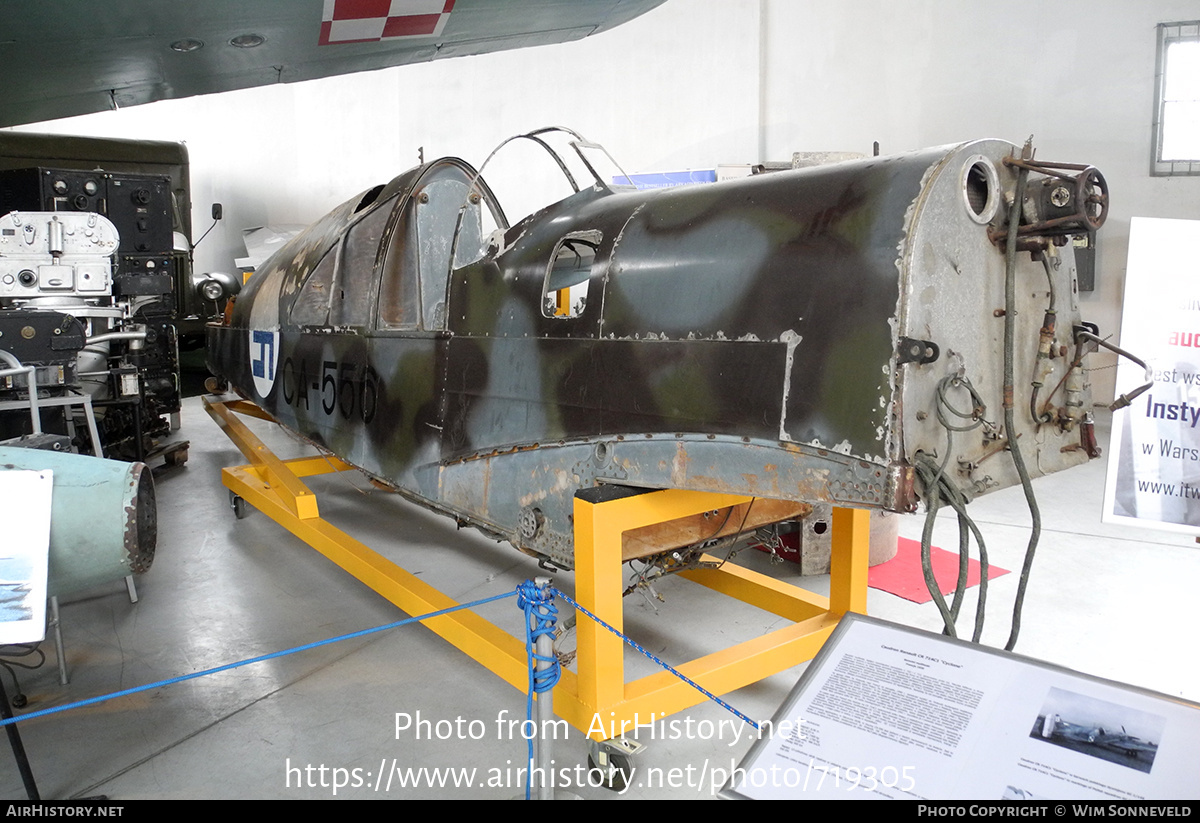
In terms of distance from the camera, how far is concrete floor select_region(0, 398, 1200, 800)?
2969 millimetres

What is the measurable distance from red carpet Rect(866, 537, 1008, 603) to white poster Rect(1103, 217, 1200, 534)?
1.75m

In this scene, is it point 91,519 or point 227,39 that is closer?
point 91,519

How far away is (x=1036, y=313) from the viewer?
7.94 feet

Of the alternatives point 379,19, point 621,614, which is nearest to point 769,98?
point 379,19

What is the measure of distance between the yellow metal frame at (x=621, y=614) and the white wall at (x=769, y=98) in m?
7.22

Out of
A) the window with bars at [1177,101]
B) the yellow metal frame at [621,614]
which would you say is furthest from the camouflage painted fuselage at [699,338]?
the window with bars at [1177,101]

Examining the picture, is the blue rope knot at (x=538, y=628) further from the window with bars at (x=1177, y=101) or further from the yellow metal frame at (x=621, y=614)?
the window with bars at (x=1177, y=101)

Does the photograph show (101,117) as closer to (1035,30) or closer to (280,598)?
(280,598)

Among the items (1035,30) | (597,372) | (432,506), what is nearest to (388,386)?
(432,506)

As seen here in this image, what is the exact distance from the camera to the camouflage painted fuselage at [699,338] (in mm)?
2182

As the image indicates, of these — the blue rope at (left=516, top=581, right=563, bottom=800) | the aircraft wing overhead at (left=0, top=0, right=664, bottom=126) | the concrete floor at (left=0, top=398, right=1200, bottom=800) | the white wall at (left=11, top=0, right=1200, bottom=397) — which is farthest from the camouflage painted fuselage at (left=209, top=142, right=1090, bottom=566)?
the white wall at (left=11, top=0, right=1200, bottom=397)

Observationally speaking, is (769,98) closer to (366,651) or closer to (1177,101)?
(1177,101)

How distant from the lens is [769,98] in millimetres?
10430

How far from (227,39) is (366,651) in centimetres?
437
